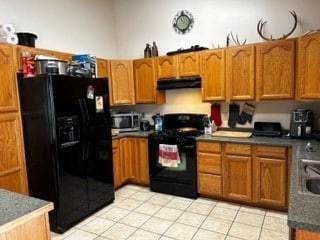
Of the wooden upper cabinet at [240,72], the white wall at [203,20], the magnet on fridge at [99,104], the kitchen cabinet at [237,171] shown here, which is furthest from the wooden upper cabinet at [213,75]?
the magnet on fridge at [99,104]

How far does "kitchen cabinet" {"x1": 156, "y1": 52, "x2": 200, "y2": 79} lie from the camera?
3.46 meters

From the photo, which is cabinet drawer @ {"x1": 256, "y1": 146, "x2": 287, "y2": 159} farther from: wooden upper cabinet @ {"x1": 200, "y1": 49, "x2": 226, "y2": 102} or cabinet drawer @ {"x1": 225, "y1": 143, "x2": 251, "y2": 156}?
wooden upper cabinet @ {"x1": 200, "y1": 49, "x2": 226, "y2": 102}

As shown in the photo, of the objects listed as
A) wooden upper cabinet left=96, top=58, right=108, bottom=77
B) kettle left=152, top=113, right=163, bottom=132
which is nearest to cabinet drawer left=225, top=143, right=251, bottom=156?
kettle left=152, top=113, right=163, bottom=132

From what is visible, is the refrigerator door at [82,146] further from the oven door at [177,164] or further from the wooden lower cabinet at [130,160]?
the oven door at [177,164]

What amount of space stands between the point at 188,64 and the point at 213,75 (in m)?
0.40

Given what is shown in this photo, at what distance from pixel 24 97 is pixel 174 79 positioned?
1958 mm

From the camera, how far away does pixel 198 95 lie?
380 centimetres

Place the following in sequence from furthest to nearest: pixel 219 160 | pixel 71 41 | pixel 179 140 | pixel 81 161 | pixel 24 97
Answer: pixel 71 41, pixel 179 140, pixel 219 160, pixel 81 161, pixel 24 97

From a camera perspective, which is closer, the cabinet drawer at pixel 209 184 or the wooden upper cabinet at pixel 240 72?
the wooden upper cabinet at pixel 240 72

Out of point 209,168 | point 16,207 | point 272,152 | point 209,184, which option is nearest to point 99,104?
point 209,168

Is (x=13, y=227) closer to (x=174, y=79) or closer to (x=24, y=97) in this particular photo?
(x=24, y=97)

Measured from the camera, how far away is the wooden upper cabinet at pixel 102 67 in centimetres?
A: 367

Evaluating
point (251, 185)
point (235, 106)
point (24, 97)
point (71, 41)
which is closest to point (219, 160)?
point (251, 185)

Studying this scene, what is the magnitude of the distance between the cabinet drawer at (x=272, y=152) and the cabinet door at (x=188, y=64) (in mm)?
1306
